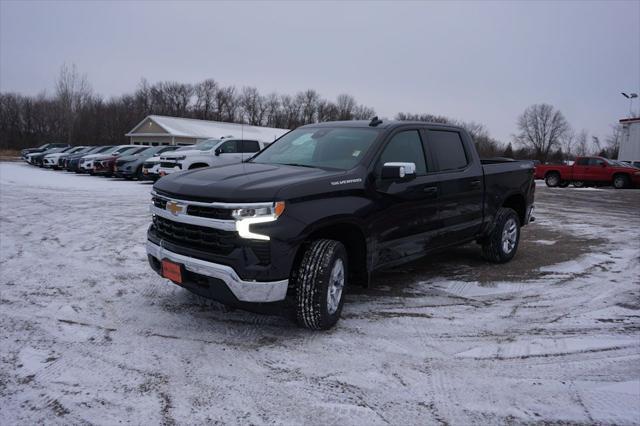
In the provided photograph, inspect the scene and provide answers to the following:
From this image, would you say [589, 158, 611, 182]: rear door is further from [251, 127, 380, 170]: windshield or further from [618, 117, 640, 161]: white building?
[251, 127, 380, 170]: windshield

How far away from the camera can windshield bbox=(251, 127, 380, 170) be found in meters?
4.80

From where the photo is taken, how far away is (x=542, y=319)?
4.77m

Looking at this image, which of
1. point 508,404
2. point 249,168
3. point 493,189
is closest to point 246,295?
point 249,168

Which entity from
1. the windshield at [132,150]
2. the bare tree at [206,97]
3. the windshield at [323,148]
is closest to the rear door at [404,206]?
the windshield at [323,148]

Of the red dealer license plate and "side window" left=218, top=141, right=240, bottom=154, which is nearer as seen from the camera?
the red dealer license plate

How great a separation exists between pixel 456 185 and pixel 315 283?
257 centimetres

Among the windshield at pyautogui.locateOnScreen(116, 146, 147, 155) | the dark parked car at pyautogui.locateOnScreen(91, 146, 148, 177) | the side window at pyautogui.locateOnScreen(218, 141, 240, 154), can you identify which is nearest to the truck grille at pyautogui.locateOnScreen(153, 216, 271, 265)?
the side window at pyautogui.locateOnScreen(218, 141, 240, 154)

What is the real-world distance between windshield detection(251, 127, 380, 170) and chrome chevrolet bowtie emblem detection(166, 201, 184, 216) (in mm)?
1293

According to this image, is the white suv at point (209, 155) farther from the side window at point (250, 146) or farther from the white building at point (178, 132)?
the white building at point (178, 132)

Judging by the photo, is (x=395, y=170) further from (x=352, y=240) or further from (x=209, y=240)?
(x=209, y=240)

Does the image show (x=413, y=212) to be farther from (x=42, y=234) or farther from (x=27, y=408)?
(x=42, y=234)

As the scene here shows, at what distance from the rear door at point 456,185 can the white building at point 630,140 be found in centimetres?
4487

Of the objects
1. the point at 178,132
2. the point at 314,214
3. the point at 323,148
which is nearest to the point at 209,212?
the point at 314,214

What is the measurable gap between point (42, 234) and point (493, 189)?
7.22 m
